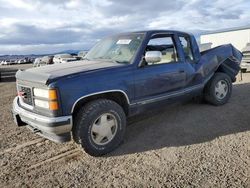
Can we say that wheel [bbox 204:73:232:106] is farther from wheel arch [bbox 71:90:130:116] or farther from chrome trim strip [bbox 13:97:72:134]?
chrome trim strip [bbox 13:97:72:134]

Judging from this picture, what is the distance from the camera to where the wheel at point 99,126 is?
3767 millimetres

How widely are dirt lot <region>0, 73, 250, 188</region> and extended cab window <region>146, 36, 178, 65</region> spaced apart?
1.31 meters

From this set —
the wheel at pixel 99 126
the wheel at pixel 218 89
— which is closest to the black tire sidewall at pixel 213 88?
the wheel at pixel 218 89

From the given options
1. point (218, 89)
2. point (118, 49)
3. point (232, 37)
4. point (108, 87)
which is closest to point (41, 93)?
point (108, 87)

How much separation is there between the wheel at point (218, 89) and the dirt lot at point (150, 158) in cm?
Result: 69

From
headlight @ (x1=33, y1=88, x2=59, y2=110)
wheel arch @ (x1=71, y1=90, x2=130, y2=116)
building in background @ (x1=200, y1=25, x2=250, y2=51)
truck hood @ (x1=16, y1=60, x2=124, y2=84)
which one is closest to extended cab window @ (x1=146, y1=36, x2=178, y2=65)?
truck hood @ (x1=16, y1=60, x2=124, y2=84)

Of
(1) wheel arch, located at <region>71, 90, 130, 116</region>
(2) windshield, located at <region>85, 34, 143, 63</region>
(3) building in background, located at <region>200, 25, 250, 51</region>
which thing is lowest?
(1) wheel arch, located at <region>71, 90, 130, 116</region>

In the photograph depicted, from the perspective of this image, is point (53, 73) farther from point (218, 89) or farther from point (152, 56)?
point (218, 89)

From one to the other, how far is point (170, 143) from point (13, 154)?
2.60m

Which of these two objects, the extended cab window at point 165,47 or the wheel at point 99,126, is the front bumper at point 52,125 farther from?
the extended cab window at point 165,47

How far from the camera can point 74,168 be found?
3639 millimetres

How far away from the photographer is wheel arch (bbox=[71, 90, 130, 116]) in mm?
3737

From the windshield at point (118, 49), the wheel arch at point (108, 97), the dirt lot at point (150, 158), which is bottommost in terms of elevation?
the dirt lot at point (150, 158)

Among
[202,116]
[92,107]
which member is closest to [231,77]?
[202,116]
